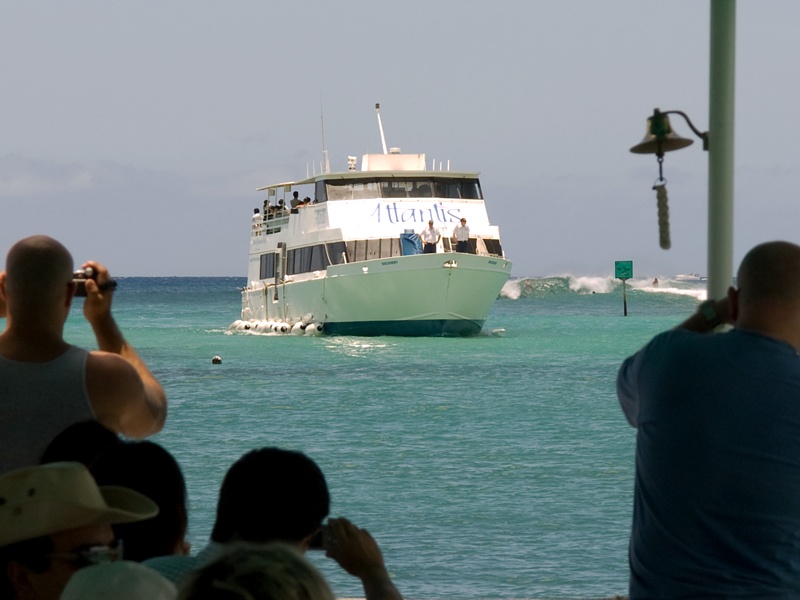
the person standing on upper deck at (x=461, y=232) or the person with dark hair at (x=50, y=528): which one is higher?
the person standing on upper deck at (x=461, y=232)

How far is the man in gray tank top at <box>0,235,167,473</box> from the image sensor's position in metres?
3.35

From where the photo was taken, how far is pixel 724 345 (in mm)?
2875

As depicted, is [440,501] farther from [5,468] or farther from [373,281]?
[373,281]

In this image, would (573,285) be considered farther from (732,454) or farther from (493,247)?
(732,454)

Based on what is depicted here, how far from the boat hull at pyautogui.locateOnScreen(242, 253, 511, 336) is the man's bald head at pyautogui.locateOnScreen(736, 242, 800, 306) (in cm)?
2860

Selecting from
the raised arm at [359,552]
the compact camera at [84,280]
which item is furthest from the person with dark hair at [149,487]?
the compact camera at [84,280]

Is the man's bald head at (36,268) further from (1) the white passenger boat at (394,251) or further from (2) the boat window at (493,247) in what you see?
(2) the boat window at (493,247)

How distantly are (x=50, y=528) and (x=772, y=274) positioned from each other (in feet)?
5.12

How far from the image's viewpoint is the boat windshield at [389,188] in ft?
109

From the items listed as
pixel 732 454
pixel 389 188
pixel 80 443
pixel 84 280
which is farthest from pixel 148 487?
pixel 389 188

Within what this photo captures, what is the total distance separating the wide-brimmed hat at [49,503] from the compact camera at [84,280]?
1.33m

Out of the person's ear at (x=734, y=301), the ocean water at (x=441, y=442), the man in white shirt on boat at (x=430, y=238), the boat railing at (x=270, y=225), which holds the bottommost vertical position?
the ocean water at (x=441, y=442)

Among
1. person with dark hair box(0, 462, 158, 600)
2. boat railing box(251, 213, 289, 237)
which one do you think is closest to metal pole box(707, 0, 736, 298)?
person with dark hair box(0, 462, 158, 600)

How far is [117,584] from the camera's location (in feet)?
6.17
